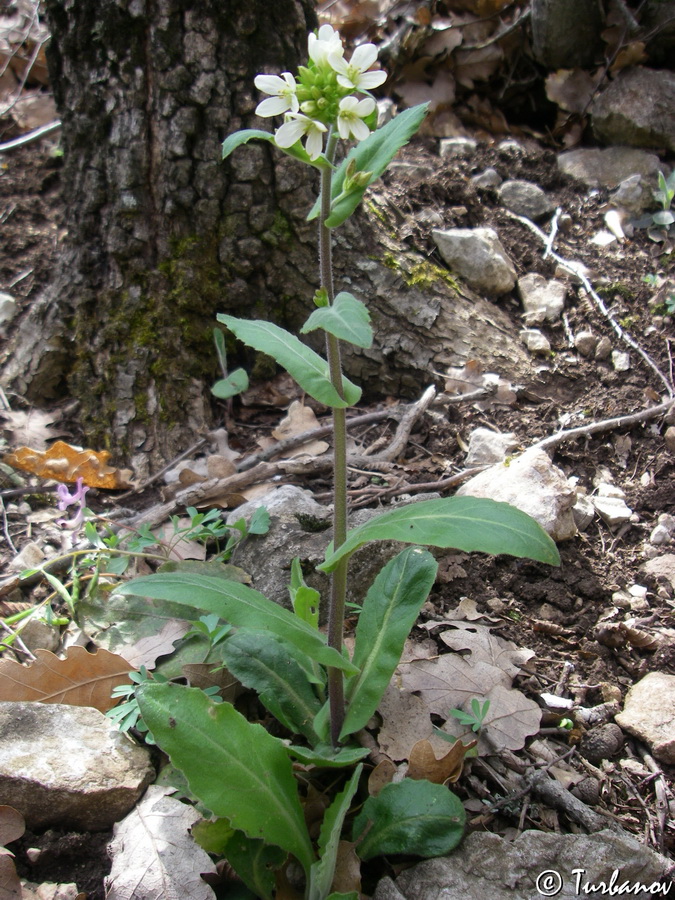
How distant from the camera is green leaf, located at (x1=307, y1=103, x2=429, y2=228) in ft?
5.05

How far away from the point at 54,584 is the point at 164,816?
3.22 ft

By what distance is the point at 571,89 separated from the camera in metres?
4.47

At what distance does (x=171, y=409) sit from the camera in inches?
122

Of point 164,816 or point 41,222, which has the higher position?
point 41,222

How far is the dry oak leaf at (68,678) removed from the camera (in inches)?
77.7

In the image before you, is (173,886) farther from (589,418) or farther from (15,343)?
(15,343)

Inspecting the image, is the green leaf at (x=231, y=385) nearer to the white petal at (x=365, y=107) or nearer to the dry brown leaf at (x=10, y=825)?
the white petal at (x=365, y=107)

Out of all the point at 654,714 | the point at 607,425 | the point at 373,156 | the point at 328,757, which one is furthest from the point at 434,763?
the point at 607,425

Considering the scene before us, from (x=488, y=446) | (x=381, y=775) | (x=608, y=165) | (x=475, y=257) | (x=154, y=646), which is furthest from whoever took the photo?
(x=608, y=165)

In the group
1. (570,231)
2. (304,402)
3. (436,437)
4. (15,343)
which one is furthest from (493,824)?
(570,231)

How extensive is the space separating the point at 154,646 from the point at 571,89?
459 centimetres

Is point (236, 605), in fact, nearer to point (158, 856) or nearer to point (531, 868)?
point (158, 856)

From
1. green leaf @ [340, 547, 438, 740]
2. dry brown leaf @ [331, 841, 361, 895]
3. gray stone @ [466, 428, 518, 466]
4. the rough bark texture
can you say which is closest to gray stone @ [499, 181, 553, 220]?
the rough bark texture

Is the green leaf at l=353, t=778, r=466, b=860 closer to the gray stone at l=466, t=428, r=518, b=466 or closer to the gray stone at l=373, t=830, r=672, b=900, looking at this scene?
the gray stone at l=373, t=830, r=672, b=900
